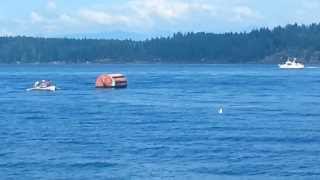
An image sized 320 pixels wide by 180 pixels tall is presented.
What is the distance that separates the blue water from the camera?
52031 millimetres

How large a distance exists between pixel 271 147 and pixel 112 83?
89386mm

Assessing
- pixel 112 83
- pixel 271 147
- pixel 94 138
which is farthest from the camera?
pixel 112 83

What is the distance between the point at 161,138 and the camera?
67.5 meters

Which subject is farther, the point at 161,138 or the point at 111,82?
the point at 111,82

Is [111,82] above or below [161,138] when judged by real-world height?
below

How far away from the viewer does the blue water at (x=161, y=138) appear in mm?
52031

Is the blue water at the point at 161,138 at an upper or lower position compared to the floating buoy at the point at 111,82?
upper

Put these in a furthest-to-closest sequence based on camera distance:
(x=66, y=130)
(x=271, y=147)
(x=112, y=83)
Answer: (x=112, y=83) → (x=66, y=130) → (x=271, y=147)

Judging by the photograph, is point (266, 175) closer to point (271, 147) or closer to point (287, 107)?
point (271, 147)

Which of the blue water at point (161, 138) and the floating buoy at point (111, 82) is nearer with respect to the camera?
the blue water at point (161, 138)

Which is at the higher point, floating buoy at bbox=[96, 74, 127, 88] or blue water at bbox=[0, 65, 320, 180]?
blue water at bbox=[0, 65, 320, 180]

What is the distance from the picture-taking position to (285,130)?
237ft

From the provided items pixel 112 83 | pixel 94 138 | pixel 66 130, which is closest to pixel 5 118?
pixel 66 130

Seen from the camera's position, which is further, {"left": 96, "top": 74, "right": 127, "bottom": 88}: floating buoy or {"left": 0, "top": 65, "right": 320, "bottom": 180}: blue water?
{"left": 96, "top": 74, "right": 127, "bottom": 88}: floating buoy
